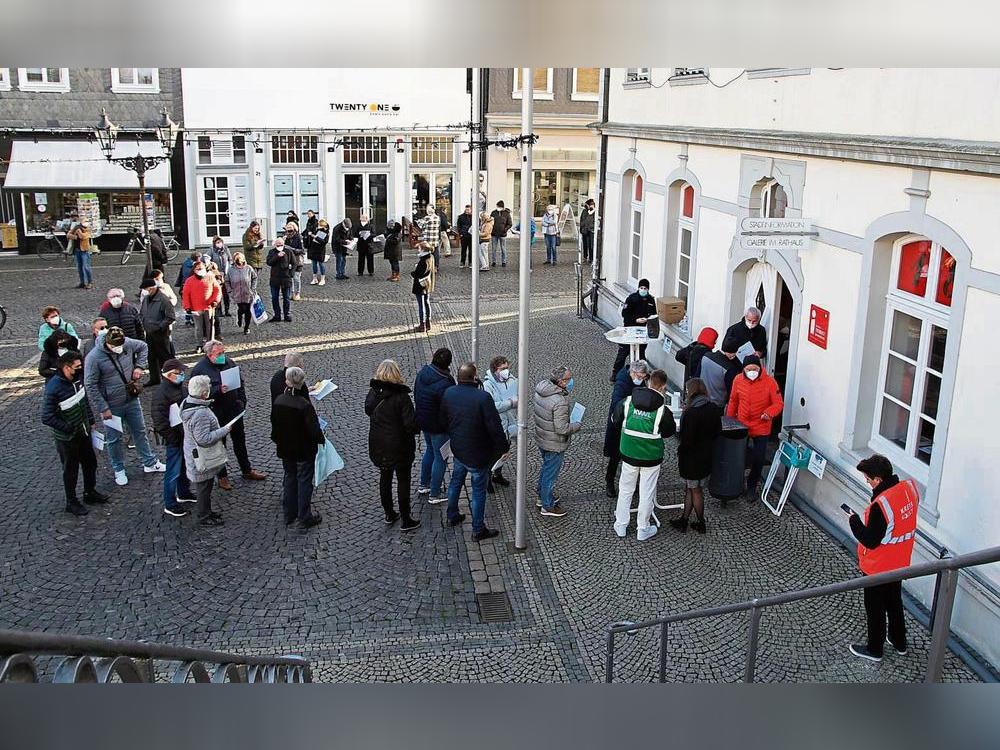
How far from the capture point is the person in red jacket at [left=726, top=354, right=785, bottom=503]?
959 centimetres

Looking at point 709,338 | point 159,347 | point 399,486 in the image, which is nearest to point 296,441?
point 399,486

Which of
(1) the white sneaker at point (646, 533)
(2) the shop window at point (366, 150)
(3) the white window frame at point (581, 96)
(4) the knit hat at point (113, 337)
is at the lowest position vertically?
(1) the white sneaker at point (646, 533)

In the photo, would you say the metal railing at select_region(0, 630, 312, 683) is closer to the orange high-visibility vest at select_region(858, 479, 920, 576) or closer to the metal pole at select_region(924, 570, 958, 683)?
the metal pole at select_region(924, 570, 958, 683)

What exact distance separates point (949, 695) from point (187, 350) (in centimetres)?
1614

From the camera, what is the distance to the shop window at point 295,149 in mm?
29234

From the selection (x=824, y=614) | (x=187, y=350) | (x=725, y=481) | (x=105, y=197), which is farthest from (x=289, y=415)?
(x=105, y=197)

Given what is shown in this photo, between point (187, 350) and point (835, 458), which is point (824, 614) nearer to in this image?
point (835, 458)

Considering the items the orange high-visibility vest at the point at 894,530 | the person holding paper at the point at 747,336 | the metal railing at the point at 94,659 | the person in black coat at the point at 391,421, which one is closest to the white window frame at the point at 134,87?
the person in black coat at the point at 391,421

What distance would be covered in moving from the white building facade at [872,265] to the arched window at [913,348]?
0.02 metres

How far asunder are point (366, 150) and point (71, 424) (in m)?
22.6

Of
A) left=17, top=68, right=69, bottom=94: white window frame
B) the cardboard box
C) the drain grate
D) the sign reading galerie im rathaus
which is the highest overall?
left=17, top=68, right=69, bottom=94: white window frame

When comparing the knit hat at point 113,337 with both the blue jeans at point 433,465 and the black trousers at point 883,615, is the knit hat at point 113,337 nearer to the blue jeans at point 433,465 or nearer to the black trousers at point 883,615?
the blue jeans at point 433,465

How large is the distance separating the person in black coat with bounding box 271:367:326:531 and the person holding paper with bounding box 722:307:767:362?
4.58 meters

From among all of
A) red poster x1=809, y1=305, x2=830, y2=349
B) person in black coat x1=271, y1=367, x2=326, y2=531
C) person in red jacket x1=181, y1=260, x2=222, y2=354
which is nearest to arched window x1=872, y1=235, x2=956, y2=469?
red poster x1=809, y1=305, x2=830, y2=349
